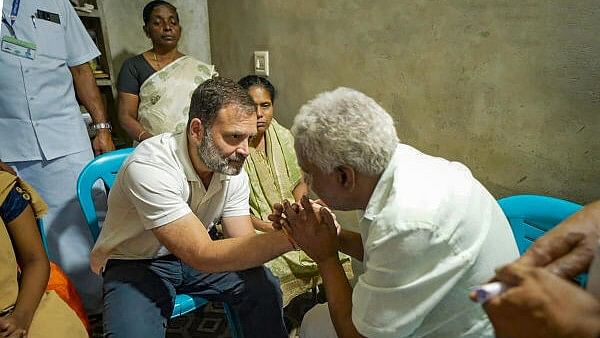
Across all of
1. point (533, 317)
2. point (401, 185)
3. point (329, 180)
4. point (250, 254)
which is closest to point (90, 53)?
point (250, 254)

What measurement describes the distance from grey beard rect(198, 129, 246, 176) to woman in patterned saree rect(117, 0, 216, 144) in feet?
2.70

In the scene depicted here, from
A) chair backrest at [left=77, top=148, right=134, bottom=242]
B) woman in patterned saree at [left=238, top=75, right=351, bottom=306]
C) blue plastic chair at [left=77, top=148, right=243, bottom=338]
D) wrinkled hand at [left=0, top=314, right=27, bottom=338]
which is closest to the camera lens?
wrinkled hand at [left=0, top=314, right=27, bottom=338]

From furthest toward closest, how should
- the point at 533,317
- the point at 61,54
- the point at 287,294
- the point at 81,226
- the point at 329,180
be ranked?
the point at 81,226
the point at 61,54
the point at 287,294
the point at 329,180
the point at 533,317

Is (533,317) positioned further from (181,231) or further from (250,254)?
(181,231)

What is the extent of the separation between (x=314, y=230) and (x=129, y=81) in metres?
1.52

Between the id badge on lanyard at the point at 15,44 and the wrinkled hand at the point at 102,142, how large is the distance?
0.41 metres

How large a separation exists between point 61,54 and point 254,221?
108cm

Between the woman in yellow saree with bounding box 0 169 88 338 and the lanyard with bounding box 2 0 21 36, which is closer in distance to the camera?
the woman in yellow saree with bounding box 0 169 88 338

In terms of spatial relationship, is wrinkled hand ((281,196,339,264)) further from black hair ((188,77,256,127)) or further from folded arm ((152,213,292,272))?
black hair ((188,77,256,127))

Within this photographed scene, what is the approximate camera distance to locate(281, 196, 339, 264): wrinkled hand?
0.95 meters

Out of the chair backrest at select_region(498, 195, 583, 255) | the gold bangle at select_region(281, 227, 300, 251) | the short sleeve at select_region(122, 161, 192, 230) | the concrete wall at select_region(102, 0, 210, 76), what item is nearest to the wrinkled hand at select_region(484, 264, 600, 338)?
the gold bangle at select_region(281, 227, 300, 251)

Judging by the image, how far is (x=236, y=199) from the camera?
55.9 inches

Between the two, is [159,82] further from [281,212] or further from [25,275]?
[281,212]

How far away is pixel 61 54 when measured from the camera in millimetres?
1763
